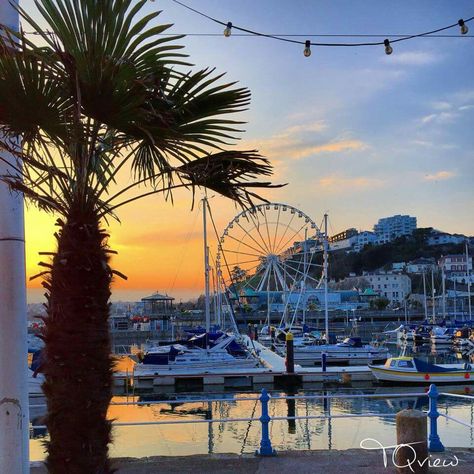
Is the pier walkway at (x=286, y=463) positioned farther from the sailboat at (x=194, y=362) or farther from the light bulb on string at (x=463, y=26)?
the sailboat at (x=194, y=362)

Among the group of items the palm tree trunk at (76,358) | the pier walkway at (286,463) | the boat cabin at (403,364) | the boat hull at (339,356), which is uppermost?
the palm tree trunk at (76,358)

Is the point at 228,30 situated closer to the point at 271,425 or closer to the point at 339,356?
the point at 271,425

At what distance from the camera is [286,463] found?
7441 mm

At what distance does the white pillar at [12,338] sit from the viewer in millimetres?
4230

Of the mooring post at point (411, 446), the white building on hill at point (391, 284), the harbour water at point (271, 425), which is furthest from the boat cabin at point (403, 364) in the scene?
the white building on hill at point (391, 284)

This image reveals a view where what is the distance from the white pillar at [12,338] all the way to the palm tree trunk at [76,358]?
0.40 m

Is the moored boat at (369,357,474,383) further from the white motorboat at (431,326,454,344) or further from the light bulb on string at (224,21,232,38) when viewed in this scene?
the white motorboat at (431,326,454,344)

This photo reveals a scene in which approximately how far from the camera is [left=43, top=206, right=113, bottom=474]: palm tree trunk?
3.89 m

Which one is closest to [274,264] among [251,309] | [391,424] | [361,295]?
[391,424]

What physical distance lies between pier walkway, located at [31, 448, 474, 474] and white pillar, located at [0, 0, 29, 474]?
318cm

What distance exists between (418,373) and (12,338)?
25596 mm

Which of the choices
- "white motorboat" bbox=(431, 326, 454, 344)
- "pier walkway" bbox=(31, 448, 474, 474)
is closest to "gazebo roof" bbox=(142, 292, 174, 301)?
"white motorboat" bbox=(431, 326, 454, 344)

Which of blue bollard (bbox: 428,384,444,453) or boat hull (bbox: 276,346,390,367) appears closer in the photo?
blue bollard (bbox: 428,384,444,453)

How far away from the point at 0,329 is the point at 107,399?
953mm
